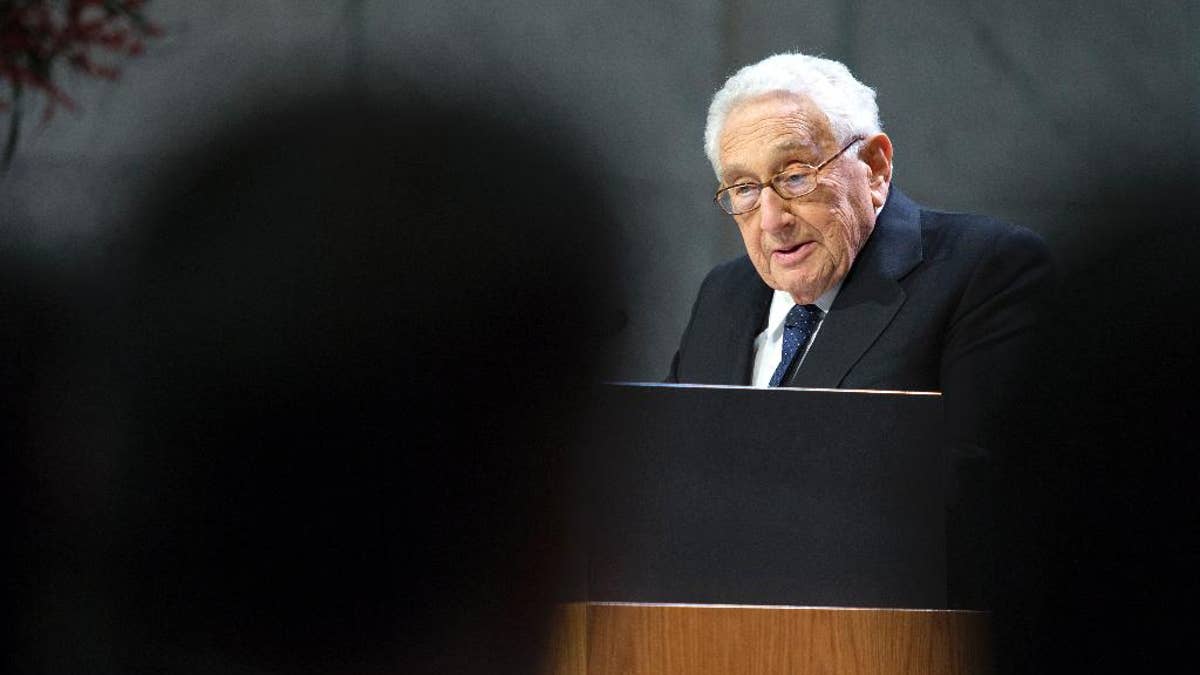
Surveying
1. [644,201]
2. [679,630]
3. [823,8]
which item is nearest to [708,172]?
[644,201]

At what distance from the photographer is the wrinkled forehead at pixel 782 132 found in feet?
5.70

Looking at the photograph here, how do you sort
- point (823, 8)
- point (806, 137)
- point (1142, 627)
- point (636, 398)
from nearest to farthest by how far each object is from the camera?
1. point (1142, 627)
2. point (636, 398)
3. point (806, 137)
4. point (823, 8)

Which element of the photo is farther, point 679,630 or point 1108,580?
point 679,630

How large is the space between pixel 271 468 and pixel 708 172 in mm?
1815

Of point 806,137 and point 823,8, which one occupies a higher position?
point 823,8

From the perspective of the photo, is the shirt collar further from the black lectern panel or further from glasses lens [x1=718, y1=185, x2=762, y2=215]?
the black lectern panel

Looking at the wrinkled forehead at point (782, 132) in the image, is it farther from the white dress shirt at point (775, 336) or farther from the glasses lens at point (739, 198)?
the white dress shirt at point (775, 336)

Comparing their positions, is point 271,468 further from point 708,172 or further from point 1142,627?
point 708,172

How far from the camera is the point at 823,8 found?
2.04m

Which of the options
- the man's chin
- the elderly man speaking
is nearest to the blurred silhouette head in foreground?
→ the elderly man speaking

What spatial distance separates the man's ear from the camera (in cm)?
178

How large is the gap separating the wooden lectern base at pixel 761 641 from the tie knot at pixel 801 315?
88cm

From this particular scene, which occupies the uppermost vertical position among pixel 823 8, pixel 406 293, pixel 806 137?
pixel 823 8

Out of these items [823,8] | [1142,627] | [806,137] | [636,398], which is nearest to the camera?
[1142,627]
